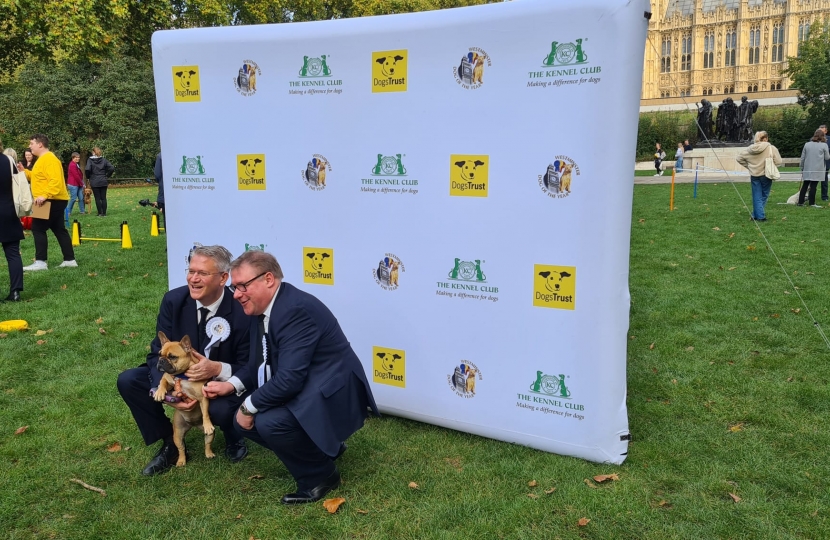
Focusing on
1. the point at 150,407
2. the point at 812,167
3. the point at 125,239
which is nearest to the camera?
the point at 150,407

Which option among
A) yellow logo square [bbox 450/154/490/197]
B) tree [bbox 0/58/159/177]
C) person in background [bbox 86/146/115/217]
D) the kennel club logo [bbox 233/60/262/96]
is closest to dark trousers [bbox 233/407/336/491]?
yellow logo square [bbox 450/154/490/197]

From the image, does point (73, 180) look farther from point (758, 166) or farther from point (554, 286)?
point (554, 286)

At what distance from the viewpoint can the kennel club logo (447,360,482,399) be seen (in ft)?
15.0

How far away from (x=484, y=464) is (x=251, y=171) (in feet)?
9.45

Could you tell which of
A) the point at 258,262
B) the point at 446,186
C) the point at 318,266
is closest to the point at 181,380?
the point at 258,262

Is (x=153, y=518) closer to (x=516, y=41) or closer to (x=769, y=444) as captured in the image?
(x=516, y=41)

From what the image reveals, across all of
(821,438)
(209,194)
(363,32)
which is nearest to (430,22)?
(363,32)

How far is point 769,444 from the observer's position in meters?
4.33

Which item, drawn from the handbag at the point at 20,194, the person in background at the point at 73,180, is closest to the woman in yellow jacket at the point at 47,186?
the handbag at the point at 20,194

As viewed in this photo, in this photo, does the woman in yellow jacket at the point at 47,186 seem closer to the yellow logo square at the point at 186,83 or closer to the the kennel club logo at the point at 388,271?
the yellow logo square at the point at 186,83

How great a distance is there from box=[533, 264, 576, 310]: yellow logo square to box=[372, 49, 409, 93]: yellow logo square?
159cm

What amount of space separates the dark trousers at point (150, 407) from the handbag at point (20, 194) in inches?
221

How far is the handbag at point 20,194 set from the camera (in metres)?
8.35

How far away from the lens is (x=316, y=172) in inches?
190
